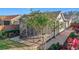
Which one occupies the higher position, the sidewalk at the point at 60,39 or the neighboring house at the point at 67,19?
the neighboring house at the point at 67,19

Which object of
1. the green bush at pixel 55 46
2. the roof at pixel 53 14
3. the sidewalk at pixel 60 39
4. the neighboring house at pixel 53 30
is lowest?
the green bush at pixel 55 46

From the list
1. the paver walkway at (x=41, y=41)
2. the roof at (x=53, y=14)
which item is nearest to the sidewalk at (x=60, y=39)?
the paver walkway at (x=41, y=41)

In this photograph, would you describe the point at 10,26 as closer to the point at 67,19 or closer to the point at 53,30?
the point at 53,30

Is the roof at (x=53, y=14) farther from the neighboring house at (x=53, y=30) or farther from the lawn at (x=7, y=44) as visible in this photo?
the lawn at (x=7, y=44)

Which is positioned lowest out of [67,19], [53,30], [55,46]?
[55,46]

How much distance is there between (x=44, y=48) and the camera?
2754 mm

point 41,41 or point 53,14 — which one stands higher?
point 53,14

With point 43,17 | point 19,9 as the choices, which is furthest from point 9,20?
point 43,17

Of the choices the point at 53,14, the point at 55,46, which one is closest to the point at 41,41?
the point at 55,46

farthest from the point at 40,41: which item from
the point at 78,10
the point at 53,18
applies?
the point at 78,10
